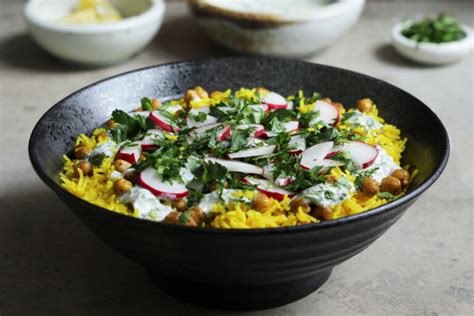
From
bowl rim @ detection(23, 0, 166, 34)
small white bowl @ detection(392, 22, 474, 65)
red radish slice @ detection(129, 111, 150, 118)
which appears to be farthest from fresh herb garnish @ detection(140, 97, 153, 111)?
small white bowl @ detection(392, 22, 474, 65)

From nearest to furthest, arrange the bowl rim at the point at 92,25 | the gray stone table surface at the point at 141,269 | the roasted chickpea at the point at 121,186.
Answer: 1. the roasted chickpea at the point at 121,186
2. the gray stone table surface at the point at 141,269
3. the bowl rim at the point at 92,25

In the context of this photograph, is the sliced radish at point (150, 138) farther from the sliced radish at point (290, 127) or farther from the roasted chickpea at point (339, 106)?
the roasted chickpea at point (339, 106)

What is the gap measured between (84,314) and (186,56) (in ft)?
8.13

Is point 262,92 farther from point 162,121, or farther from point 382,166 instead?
point 382,166

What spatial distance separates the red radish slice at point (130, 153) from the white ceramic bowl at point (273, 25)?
1841 mm

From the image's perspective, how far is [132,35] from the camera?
412 centimetres

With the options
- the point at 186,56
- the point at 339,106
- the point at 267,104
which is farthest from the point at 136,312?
the point at 186,56

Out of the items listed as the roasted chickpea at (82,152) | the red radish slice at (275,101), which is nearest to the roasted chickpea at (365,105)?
the red radish slice at (275,101)

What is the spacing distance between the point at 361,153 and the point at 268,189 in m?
0.38

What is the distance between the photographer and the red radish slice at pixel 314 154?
2.28 meters

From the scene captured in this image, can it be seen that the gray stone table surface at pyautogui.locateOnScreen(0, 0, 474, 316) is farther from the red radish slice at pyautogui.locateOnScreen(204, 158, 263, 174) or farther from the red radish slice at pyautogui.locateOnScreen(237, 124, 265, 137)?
the red radish slice at pyautogui.locateOnScreen(237, 124, 265, 137)

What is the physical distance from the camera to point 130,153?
7.75 ft

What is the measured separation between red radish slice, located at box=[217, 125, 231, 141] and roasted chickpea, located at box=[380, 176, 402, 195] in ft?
1.74

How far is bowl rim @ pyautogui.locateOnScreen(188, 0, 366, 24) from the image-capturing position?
13.2 feet
